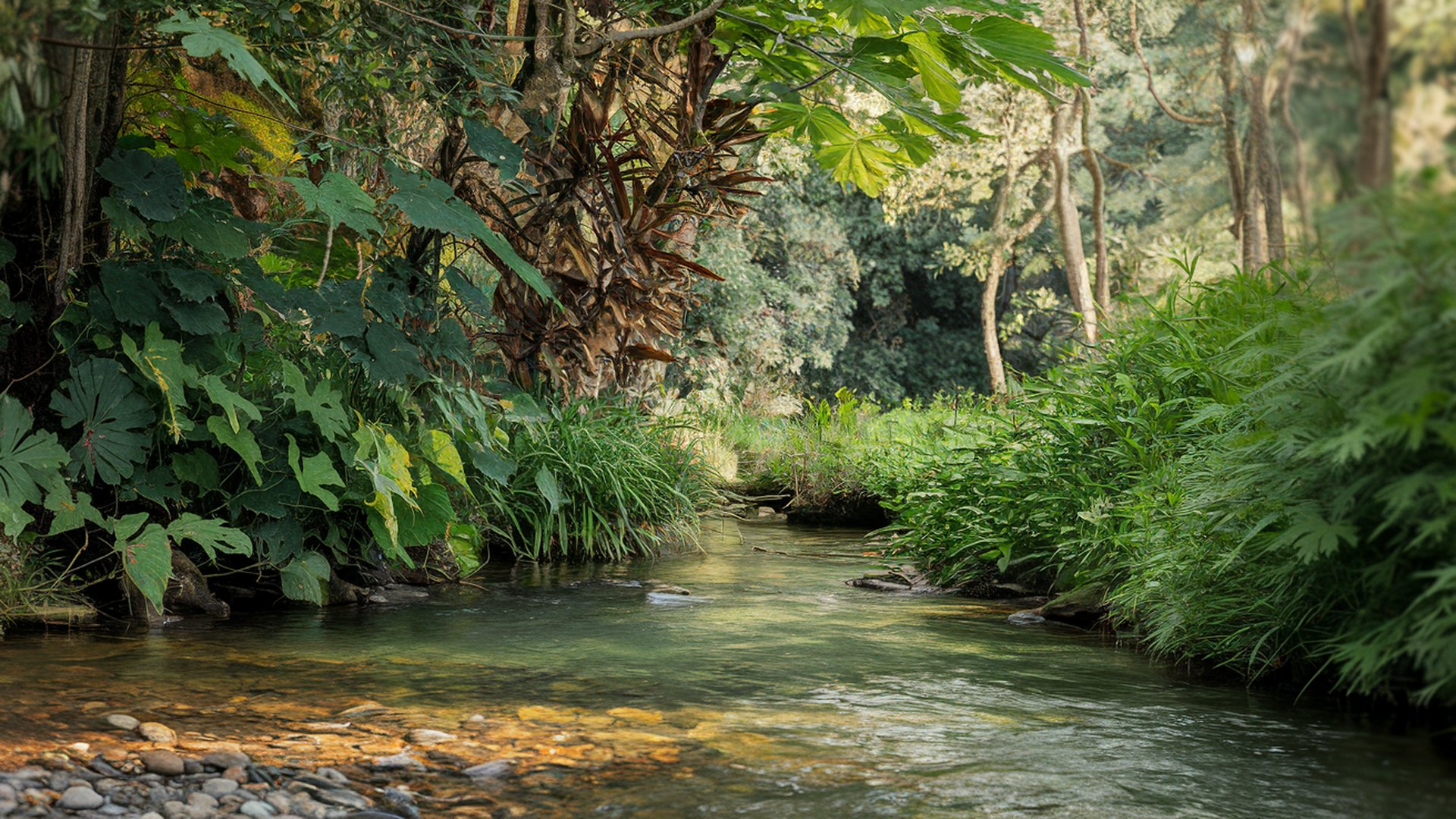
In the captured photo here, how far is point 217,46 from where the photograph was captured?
3205 millimetres

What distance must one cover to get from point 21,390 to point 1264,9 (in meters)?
4.31

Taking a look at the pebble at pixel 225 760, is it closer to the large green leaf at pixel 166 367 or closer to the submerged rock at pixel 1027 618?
the large green leaf at pixel 166 367

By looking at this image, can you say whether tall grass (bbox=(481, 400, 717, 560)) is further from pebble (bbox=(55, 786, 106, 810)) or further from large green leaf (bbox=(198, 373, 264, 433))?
pebble (bbox=(55, 786, 106, 810))

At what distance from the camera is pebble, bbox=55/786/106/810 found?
7.13 feet

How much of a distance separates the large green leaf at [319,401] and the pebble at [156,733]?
1757mm

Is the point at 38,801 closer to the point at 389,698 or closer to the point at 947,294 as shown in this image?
the point at 389,698

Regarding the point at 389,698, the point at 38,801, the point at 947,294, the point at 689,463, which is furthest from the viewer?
the point at 947,294

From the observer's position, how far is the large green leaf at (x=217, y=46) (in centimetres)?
309

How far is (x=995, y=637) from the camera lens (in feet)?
14.9

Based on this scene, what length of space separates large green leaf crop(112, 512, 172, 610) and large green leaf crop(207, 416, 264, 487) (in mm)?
389

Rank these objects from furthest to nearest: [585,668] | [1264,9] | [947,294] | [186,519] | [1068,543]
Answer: [947,294] < [1068,543] < [186,519] < [585,668] < [1264,9]

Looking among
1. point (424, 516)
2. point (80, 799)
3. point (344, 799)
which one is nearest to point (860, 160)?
point (424, 516)

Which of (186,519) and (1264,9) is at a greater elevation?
(1264,9)

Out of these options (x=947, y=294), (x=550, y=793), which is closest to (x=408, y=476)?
(x=550, y=793)
